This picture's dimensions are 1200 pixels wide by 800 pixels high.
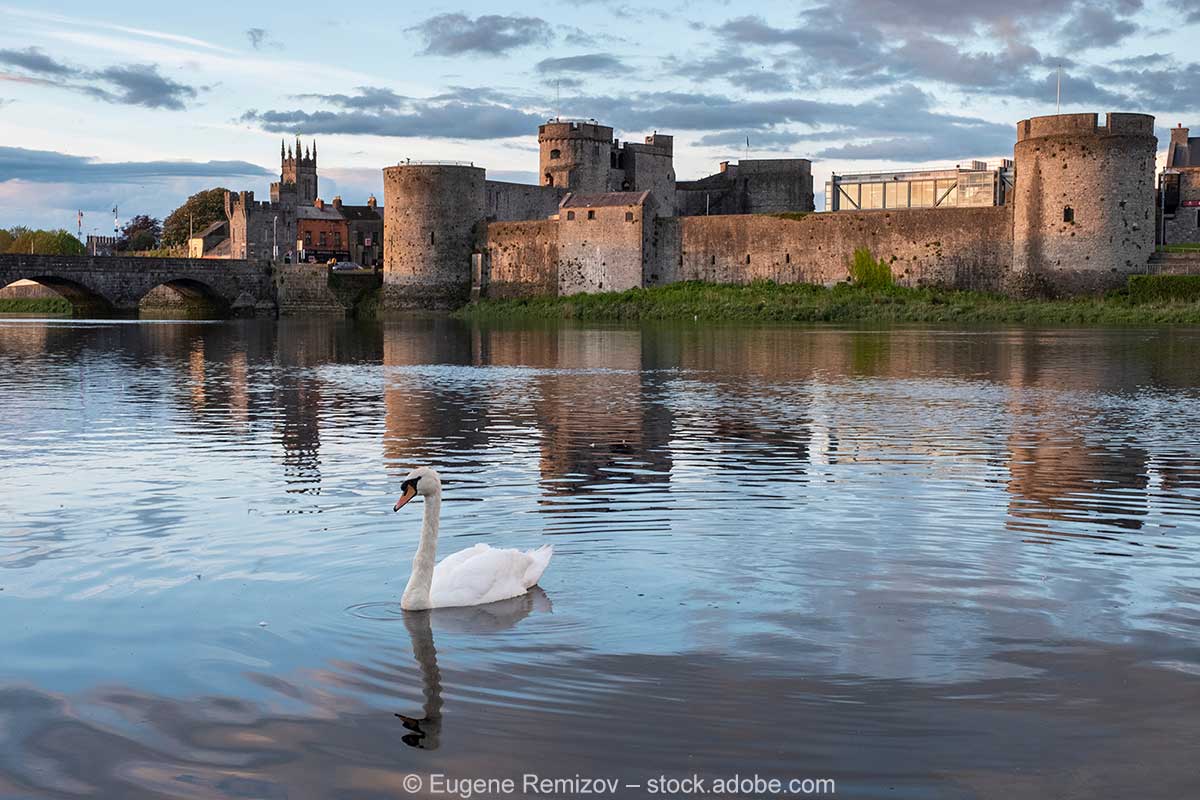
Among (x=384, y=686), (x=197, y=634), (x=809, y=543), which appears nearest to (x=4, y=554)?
(x=197, y=634)

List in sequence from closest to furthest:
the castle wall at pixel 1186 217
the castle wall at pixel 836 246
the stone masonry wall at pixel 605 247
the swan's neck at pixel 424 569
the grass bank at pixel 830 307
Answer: the swan's neck at pixel 424 569, the grass bank at pixel 830 307, the castle wall at pixel 1186 217, the castle wall at pixel 836 246, the stone masonry wall at pixel 605 247

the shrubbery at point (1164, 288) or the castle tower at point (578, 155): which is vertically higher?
the castle tower at point (578, 155)

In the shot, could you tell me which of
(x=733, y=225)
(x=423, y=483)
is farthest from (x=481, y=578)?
(x=733, y=225)

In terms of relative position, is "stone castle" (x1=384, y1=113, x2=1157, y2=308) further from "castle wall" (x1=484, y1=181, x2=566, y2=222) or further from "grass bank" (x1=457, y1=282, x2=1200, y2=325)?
"grass bank" (x1=457, y1=282, x2=1200, y2=325)

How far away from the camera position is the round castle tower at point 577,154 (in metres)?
72.1

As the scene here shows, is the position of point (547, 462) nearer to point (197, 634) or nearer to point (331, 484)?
point (331, 484)

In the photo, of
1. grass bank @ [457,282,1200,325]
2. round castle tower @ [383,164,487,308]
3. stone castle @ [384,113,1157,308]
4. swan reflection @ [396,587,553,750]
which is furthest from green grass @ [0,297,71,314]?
swan reflection @ [396,587,553,750]

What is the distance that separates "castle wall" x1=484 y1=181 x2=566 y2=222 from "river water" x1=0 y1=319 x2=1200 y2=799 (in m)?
55.3

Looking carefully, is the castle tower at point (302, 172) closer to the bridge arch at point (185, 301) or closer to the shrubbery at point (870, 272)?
the bridge arch at point (185, 301)

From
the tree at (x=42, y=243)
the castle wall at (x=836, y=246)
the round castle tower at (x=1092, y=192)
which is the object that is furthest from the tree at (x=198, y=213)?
the round castle tower at (x=1092, y=192)

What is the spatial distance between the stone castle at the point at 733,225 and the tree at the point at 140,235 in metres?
68.3

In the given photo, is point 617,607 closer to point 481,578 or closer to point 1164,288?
point 481,578

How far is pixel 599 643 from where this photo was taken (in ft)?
22.0

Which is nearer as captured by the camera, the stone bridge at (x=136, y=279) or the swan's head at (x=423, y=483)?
the swan's head at (x=423, y=483)
